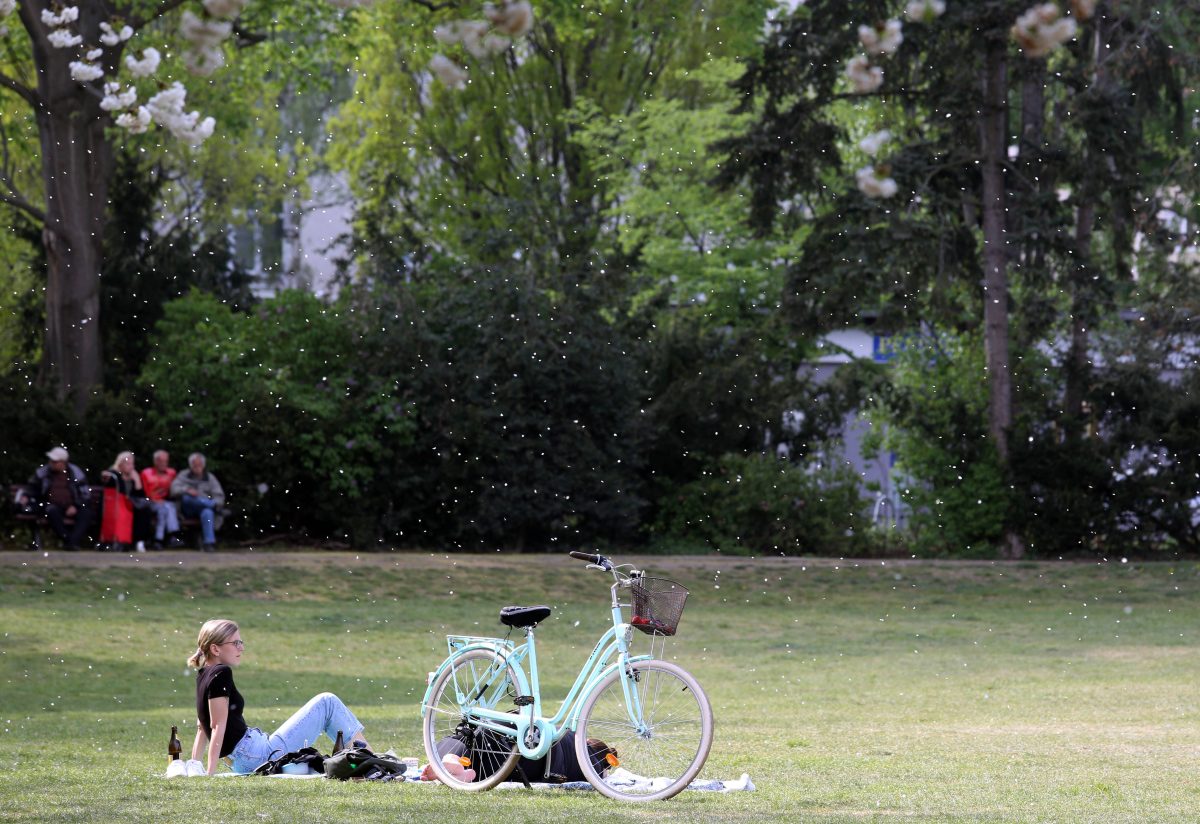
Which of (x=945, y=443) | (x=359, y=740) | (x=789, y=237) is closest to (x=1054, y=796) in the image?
(x=359, y=740)

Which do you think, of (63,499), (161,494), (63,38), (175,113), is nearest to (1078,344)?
(161,494)

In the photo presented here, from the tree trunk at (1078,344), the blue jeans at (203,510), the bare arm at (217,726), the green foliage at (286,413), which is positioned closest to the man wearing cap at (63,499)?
the blue jeans at (203,510)

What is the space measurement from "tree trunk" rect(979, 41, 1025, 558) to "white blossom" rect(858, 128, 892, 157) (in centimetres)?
518

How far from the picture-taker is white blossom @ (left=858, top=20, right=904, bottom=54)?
2800cm

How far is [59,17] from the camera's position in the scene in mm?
24031

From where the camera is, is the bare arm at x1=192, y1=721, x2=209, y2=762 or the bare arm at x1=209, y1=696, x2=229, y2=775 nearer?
the bare arm at x1=209, y1=696, x2=229, y2=775

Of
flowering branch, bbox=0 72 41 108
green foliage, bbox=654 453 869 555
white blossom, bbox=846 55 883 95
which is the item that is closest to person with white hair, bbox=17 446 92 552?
flowering branch, bbox=0 72 41 108

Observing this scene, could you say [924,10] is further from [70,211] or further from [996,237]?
[70,211]

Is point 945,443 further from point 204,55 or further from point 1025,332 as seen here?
point 204,55

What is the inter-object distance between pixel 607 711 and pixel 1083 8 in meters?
23.6

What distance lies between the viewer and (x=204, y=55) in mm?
17062

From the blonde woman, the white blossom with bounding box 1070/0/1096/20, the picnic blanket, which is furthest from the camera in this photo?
the white blossom with bounding box 1070/0/1096/20

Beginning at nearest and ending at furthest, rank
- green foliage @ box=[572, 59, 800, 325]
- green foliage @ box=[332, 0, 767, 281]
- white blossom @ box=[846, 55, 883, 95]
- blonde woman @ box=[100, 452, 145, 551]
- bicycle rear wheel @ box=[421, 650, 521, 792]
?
bicycle rear wheel @ box=[421, 650, 521, 792]
blonde woman @ box=[100, 452, 145, 551]
white blossom @ box=[846, 55, 883, 95]
green foliage @ box=[572, 59, 800, 325]
green foliage @ box=[332, 0, 767, 281]

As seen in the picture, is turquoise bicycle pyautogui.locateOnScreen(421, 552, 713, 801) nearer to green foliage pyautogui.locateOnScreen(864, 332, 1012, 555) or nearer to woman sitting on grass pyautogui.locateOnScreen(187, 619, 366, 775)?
woman sitting on grass pyautogui.locateOnScreen(187, 619, 366, 775)
